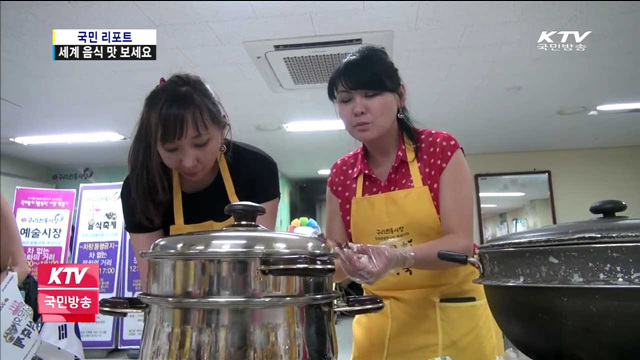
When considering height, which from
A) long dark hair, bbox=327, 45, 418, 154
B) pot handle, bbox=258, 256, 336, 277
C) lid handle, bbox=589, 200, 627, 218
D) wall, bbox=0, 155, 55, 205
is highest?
long dark hair, bbox=327, 45, 418, 154

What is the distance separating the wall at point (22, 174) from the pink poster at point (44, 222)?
0.03 meters

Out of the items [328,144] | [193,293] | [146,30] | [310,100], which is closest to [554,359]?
[193,293]

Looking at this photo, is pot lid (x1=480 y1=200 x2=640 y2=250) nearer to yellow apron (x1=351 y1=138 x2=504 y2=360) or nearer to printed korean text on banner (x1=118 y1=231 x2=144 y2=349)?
yellow apron (x1=351 y1=138 x2=504 y2=360)

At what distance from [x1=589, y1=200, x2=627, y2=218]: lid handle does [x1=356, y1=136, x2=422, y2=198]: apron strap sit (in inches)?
15.9

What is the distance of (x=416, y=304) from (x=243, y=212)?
0.51 m

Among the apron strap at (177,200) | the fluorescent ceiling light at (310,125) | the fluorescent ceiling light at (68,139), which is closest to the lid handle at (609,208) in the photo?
the apron strap at (177,200)

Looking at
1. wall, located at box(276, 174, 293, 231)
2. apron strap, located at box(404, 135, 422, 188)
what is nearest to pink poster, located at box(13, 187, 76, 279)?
wall, located at box(276, 174, 293, 231)

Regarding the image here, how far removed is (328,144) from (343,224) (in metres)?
2.56

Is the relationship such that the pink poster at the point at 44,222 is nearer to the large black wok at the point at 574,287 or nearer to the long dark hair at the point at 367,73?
the long dark hair at the point at 367,73

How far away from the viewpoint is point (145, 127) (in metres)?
0.83

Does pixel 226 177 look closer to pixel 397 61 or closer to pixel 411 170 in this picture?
pixel 411 170

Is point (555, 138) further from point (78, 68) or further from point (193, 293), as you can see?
point (78, 68)

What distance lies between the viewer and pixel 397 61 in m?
2.45

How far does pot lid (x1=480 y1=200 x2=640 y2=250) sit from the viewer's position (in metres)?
0.41
